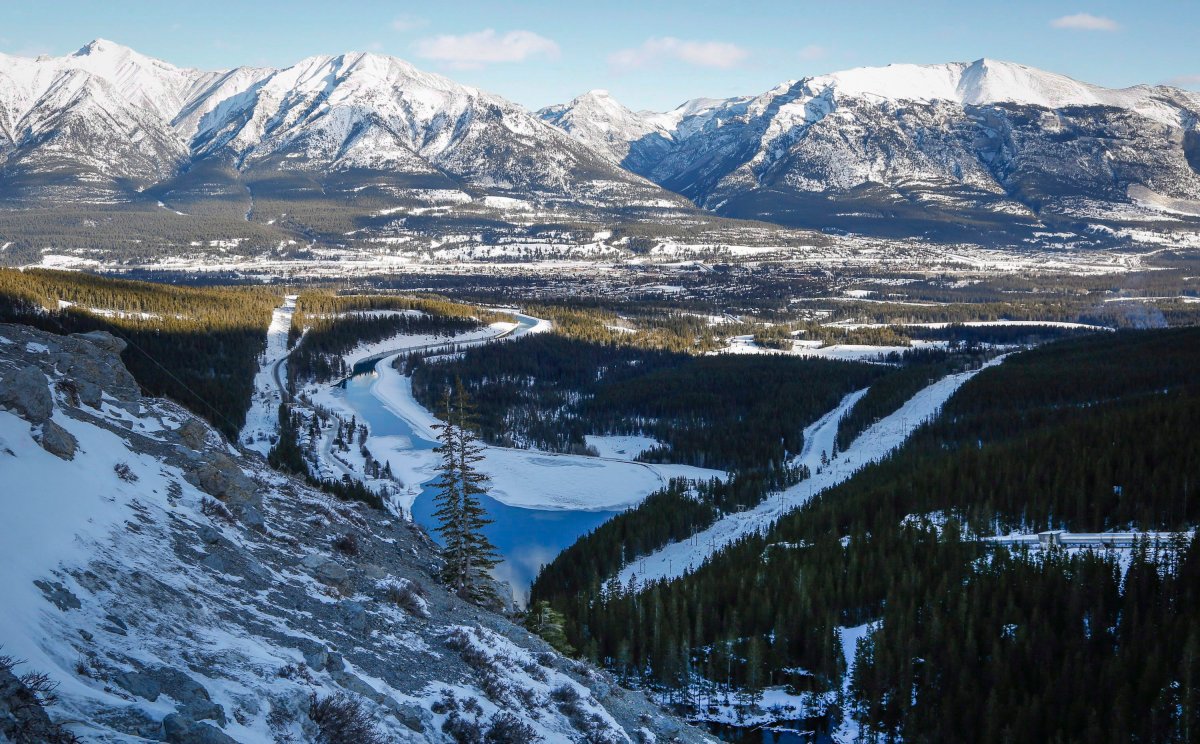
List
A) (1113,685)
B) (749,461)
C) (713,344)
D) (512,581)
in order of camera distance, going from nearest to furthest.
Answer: (1113,685) < (512,581) < (749,461) < (713,344)

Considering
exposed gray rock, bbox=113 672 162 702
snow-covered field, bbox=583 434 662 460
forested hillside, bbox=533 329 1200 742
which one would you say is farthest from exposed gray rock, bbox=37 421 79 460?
snow-covered field, bbox=583 434 662 460

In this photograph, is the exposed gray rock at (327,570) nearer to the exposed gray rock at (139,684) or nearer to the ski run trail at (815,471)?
the exposed gray rock at (139,684)

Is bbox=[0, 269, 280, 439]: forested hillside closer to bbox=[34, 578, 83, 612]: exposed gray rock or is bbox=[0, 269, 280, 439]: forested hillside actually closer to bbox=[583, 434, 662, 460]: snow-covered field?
bbox=[583, 434, 662, 460]: snow-covered field

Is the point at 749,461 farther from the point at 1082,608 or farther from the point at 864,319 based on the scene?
the point at 864,319

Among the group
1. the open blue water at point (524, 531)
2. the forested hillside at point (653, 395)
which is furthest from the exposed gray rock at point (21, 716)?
the forested hillside at point (653, 395)

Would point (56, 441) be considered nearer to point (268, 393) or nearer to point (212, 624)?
point (212, 624)

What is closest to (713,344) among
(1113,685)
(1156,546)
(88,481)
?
(1156,546)
